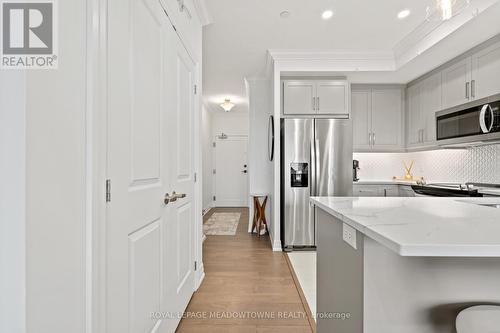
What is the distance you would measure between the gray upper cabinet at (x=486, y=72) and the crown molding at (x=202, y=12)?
2.86m

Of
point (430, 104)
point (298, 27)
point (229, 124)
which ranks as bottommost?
point (430, 104)

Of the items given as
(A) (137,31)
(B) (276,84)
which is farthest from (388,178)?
(A) (137,31)

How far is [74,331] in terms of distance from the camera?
2.69ft

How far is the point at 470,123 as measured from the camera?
281 cm

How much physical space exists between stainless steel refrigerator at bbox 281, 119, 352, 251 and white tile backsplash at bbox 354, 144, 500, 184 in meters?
1.23

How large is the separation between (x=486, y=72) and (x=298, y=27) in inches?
78.7

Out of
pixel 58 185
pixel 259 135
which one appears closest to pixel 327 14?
pixel 259 135

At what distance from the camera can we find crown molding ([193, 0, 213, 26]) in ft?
7.84

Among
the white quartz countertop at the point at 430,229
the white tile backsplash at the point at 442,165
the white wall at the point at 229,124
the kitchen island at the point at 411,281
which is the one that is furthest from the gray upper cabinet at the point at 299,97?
the white wall at the point at 229,124

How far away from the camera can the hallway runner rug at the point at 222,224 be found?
14.5 ft

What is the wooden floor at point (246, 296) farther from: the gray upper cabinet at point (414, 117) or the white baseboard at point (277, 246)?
the gray upper cabinet at point (414, 117)

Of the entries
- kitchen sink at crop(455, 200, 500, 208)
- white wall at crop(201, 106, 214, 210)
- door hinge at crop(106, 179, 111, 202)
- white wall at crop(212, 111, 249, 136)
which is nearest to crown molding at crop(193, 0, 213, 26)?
door hinge at crop(106, 179, 111, 202)

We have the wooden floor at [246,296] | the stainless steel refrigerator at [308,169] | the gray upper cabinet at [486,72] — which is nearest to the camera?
the wooden floor at [246,296]

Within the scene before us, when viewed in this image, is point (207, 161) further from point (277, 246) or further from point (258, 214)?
point (277, 246)
